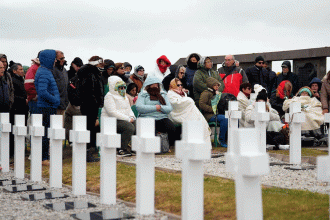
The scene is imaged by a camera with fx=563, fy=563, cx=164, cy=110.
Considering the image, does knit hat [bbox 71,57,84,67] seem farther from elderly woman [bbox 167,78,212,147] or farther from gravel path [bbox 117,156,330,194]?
gravel path [bbox 117,156,330,194]

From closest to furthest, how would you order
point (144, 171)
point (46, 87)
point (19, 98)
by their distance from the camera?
point (144, 171) → point (46, 87) → point (19, 98)

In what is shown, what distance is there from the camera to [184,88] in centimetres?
1344

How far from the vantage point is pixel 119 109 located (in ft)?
36.2

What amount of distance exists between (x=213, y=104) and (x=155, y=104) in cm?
165

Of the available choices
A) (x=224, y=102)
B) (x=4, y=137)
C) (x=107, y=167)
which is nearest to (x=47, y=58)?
(x=4, y=137)

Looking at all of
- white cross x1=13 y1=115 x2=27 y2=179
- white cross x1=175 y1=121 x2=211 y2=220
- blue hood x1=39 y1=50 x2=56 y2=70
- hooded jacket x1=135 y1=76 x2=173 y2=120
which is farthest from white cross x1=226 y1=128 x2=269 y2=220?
hooded jacket x1=135 y1=76 x2=173 y2=120

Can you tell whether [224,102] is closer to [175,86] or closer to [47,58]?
[175,86]

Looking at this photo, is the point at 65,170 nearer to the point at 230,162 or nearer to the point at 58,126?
the point at 58,126

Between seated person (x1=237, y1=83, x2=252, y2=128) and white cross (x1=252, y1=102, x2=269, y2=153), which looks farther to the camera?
seated person (x1=237, y1=83, x2=252, y2=128)

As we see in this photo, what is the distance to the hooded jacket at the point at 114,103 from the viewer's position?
10.9 m

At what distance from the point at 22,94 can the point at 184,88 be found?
378 centimetres

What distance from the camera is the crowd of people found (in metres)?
10.3

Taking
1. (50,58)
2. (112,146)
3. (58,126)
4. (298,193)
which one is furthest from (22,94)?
(298,193)

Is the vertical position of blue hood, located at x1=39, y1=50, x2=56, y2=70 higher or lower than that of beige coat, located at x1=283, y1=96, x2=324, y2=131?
higher
